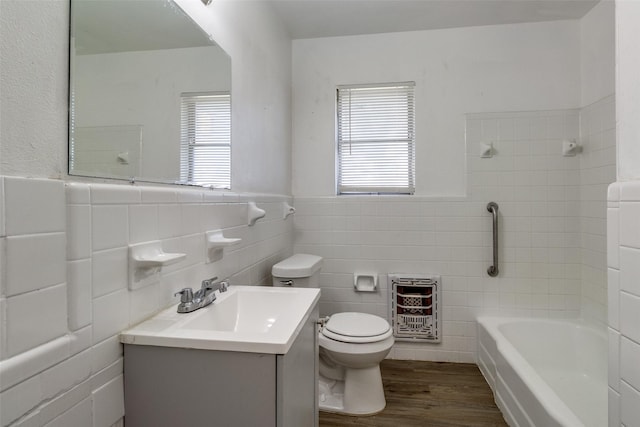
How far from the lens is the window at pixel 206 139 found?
1.31 m

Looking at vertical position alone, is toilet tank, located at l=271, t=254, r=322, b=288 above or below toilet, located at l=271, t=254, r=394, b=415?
above

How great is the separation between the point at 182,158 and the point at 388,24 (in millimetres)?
2048

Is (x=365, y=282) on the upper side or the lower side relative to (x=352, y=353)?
upper

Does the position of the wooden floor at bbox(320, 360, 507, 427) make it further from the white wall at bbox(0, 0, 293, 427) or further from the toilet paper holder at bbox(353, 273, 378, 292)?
the white wall at bbox(0, 0, 293, 427)

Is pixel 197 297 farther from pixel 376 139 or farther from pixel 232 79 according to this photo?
pixel 376 139

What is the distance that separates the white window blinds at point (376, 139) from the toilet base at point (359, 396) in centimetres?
140

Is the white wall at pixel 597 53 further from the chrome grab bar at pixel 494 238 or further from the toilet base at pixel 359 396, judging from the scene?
the toilet base at pixel 359 396

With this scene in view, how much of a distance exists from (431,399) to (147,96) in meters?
2.22

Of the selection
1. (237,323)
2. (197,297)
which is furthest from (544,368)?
(197,297)

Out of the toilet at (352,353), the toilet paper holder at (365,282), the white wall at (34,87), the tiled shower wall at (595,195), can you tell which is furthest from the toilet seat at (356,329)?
the white wall at (34,87)

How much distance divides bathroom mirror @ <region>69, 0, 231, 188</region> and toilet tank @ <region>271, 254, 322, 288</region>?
0.70 metres

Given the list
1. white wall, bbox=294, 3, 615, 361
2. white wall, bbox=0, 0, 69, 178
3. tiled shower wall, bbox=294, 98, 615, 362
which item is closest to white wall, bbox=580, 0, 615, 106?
white wall, bbox=294, 3, 615, 361

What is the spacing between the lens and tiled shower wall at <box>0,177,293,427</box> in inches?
24.2

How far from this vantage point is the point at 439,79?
2.58 m
